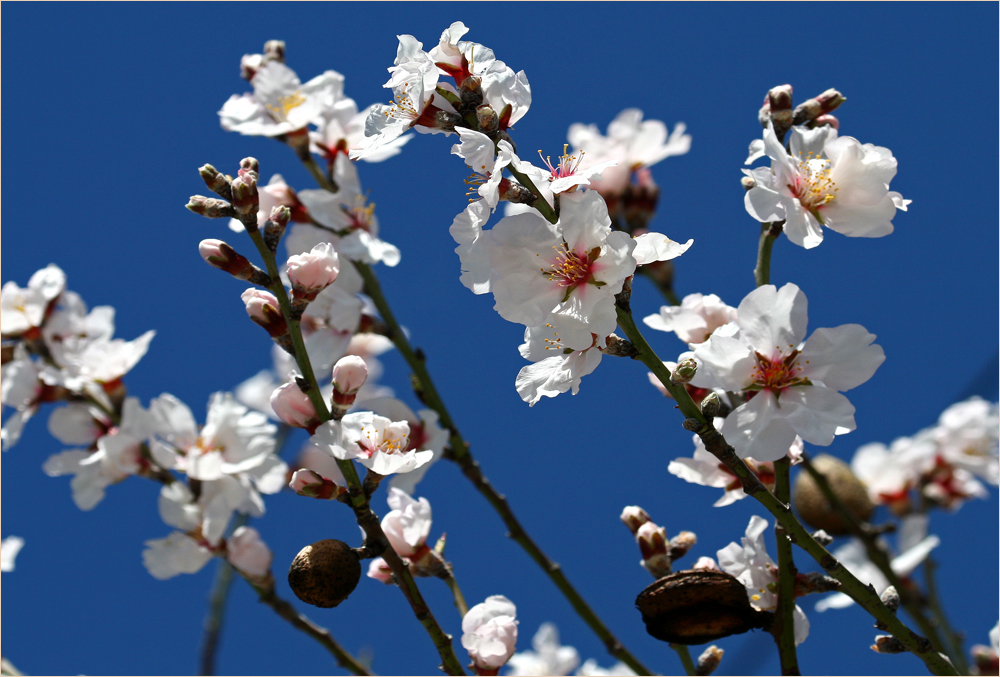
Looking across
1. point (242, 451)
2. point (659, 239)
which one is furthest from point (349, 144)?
point (659, 239)

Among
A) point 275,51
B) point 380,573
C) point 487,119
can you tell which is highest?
point 275,51

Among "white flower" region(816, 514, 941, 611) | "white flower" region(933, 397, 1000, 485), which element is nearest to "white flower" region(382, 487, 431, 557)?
"white flower" region(816, 514, 941, 611)

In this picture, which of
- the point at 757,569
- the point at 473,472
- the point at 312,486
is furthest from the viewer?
the point at 473,472

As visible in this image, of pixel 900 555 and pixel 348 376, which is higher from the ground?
pixel 348 376

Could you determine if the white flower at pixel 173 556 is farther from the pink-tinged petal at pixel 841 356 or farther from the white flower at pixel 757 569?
the pink-tinged petal at pixel 841 356

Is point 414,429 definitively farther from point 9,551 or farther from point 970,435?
point 970,435

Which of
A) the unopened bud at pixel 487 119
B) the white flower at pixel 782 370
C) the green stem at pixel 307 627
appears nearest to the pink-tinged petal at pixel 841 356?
the white flower at pixel 782 370

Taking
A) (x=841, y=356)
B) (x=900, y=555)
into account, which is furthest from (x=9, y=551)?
(x=900, y=555)
